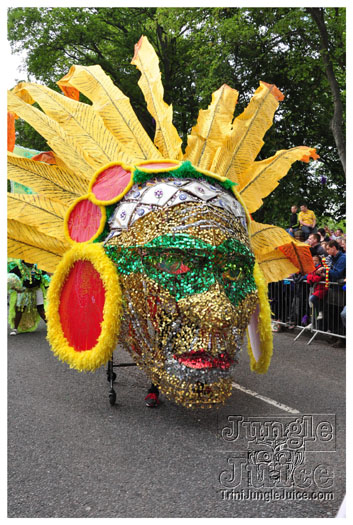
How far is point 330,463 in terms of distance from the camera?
3.15 meters

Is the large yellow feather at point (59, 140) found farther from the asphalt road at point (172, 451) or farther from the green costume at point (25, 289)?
the green costume at point (25, 289)

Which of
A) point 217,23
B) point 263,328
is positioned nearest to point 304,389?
point 263,328

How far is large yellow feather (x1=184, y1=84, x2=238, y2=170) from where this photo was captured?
3.52m

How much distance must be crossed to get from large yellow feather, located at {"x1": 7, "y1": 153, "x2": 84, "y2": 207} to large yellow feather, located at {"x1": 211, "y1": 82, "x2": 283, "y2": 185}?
1107 mm

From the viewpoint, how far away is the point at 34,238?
10.4 feet

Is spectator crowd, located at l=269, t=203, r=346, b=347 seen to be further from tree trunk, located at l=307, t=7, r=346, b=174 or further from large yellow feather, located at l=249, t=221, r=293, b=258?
large yellow feather, located at l=249, t=221, r=293, b=258

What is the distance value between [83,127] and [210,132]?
96 cm

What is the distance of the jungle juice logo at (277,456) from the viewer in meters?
2.83

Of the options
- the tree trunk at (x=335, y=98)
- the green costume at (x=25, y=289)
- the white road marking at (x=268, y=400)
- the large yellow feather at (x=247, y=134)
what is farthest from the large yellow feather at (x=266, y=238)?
the tree trunk at (x=335, y=98)

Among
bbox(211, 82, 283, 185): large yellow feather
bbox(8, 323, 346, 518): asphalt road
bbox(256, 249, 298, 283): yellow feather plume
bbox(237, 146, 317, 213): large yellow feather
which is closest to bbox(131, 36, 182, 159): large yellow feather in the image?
bbox(211, 82, 283, 185): large yellow feather

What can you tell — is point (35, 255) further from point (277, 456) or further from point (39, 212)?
point (277, 456)

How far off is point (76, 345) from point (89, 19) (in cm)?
1223

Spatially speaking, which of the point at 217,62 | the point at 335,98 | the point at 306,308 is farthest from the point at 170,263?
the point at 217,62

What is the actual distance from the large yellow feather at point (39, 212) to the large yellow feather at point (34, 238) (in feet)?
0.15
